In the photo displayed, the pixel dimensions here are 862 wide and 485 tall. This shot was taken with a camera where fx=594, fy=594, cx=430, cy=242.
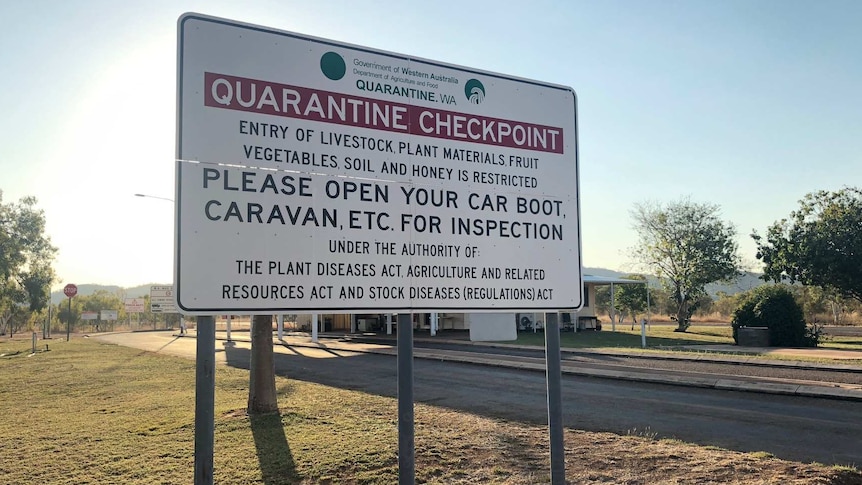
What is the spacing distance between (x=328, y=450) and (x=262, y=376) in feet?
8.80

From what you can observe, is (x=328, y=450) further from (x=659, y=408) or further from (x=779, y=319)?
(x=779, y=319)

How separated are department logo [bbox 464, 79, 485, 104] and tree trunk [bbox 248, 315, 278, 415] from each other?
6.05 m

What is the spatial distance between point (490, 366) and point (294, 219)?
13909mm

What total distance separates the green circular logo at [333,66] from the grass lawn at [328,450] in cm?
385

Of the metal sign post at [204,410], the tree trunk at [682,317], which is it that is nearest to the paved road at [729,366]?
the metal sign post at [204,410]

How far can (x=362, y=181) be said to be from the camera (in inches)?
135

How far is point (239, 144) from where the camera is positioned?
123 inches

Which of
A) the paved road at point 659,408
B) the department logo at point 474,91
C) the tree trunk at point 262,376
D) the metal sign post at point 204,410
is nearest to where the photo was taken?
the metal sign post at point 204,410

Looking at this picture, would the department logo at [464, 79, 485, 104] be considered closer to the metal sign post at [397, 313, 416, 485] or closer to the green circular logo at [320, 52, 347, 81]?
the green circular logo at [320, 52, 347, 81]

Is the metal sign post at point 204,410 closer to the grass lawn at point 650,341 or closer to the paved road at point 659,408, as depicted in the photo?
the paved road at point 659,408

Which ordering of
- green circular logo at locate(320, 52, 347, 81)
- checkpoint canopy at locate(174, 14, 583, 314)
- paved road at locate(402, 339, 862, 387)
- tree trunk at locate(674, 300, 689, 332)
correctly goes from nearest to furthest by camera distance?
checkpoint canopy at locate(174, 14, 583, 314)
green circular logo at locate(320, 52, 347, 81)
paved road at locate(402, 339, 862, 387)
tree trunk at locate(674, 300, 689, 332)

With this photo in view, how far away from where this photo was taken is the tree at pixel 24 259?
48.6 metres

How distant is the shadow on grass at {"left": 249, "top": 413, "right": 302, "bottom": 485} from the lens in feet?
18.6

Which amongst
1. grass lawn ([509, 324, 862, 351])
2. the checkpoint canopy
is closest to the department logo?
the checkpoint canopy
